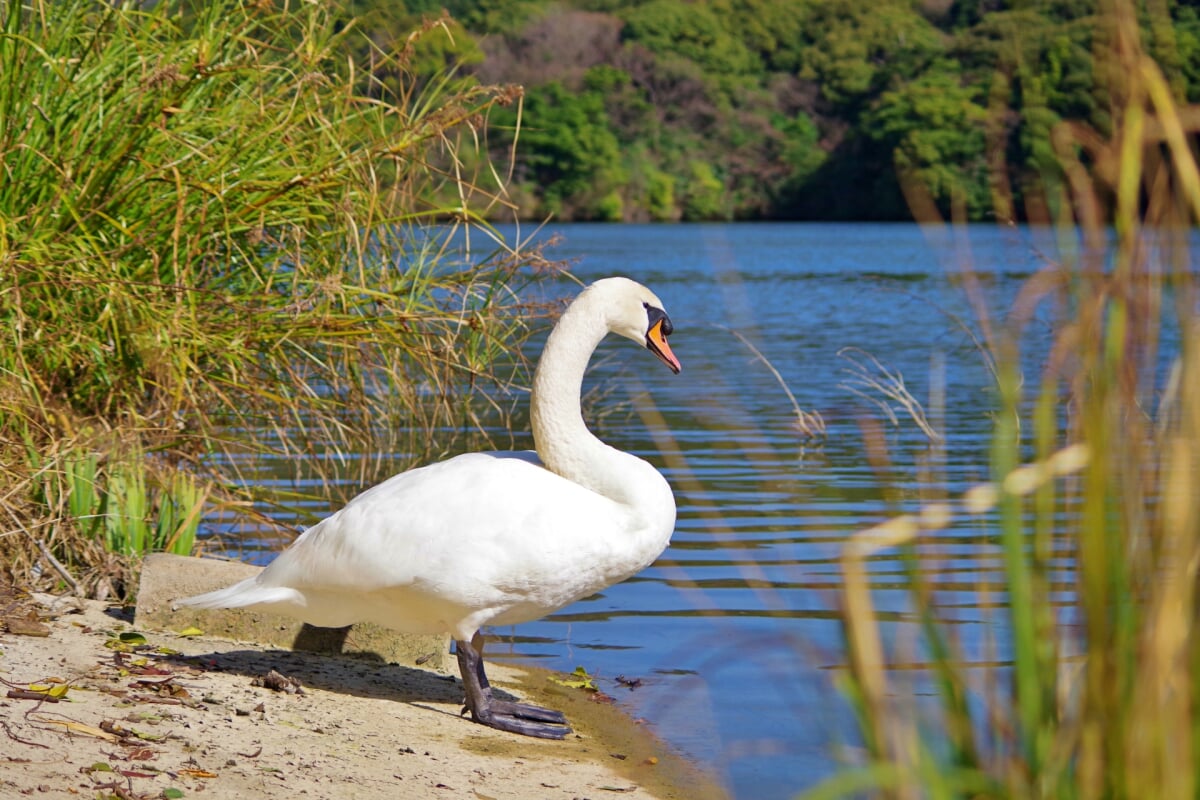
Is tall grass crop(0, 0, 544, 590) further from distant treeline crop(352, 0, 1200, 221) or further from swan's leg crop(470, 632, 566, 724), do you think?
distant treeline crop(352, 0, 1200, 221)

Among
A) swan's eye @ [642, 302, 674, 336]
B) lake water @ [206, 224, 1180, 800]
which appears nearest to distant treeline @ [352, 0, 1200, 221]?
lake water @ [206, 224, 1180, 800]

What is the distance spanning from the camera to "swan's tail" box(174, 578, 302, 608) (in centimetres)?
457

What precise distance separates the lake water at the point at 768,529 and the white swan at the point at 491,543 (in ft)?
1.00

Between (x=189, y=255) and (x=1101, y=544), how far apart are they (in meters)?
4.42

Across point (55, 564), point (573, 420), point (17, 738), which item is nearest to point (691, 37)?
point (55, 564)

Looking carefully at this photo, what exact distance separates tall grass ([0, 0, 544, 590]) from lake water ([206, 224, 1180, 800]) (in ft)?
3.67

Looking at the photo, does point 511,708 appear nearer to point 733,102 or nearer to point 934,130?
point 934,130

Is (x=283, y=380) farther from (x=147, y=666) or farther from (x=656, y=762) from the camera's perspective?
(x=656, y=762)

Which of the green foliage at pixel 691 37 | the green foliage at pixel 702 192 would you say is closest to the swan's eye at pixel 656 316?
the green foliage at pixel 702 192

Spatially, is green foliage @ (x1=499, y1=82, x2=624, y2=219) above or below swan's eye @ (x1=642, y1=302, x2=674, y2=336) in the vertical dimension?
below

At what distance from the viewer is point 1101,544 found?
1.93 m

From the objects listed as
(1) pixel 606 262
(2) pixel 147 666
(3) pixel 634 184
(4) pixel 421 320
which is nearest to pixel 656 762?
(2) pixel 147 666

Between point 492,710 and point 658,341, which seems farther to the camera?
point 658,341

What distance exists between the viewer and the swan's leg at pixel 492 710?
4.68m
